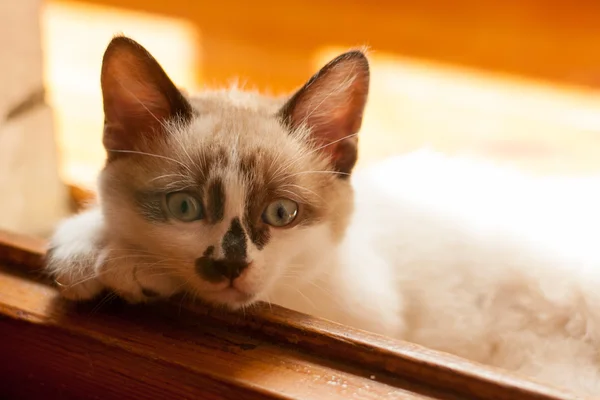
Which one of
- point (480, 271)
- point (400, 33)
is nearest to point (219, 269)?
point (480, 271)

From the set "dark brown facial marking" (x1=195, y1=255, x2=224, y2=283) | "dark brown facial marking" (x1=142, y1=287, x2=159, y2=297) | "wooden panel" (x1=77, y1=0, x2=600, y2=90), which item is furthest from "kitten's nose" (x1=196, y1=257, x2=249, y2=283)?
"wooden panel" (x1=77, y1=0, x2=600, y2=90)

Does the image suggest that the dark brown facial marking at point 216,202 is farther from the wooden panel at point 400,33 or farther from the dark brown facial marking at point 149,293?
the wooden panel at point 400,33

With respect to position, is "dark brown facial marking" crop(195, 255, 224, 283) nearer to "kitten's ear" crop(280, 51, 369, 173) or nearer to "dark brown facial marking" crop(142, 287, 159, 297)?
"dark brown facial marking" crop(142, 287, 159, 297)

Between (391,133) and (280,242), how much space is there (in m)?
1.46

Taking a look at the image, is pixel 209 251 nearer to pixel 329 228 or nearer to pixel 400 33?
pixel 329 228

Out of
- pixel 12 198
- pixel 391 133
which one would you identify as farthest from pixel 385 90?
pixel 12 198

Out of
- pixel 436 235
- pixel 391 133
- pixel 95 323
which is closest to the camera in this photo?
pixel 95 323

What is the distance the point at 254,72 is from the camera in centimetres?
272

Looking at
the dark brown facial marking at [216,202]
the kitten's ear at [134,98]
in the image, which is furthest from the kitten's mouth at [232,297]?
the kitten's ear at [134,98]

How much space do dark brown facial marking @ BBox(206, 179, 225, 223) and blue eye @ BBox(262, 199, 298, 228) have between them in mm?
82

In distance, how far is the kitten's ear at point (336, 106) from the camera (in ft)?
3.86

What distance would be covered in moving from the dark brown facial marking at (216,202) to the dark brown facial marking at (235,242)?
3 centimetres

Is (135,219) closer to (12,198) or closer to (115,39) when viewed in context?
(115,39)

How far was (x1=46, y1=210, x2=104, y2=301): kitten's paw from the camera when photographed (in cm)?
108
